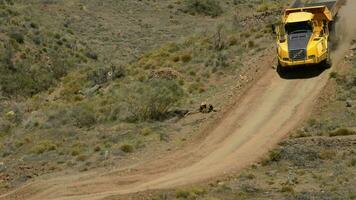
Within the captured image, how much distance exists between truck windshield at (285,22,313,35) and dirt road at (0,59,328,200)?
2.79 meters

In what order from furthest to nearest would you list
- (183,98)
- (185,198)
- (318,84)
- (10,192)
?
(183,98)
(318,84)
(10,192)
(185,198)

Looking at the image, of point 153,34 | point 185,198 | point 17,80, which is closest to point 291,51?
point 185,198

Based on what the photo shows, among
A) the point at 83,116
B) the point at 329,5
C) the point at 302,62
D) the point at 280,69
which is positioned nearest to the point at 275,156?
the point at 302,62

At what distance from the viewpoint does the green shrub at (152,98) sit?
97.0 feet

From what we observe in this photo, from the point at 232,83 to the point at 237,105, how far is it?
133 inches

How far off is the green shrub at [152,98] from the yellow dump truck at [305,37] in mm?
5527

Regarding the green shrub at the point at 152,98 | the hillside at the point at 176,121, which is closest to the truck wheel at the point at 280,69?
the hillside at the point at 176,121

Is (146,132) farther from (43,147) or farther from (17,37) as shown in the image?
(17,37)

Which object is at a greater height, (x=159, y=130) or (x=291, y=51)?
(x=291, y=51)

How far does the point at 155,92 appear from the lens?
100 ft

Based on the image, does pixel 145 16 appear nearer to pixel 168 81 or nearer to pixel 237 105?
pixel 168 81

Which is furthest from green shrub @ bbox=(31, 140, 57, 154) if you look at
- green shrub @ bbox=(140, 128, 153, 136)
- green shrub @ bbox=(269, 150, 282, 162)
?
green shrub @ bbox=(269, 150, 282, 162)

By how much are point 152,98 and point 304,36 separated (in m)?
7.96

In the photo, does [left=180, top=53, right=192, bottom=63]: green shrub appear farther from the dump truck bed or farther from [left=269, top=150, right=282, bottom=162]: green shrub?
[left=269, top=150, right=282, bottom=162]: green shrub
